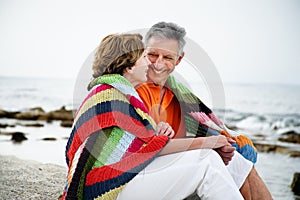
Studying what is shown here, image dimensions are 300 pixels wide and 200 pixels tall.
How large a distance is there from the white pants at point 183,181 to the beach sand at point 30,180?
1.17 m

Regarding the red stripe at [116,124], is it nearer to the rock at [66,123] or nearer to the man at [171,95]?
the man at [171,95]

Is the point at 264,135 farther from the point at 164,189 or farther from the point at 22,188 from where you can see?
the point at 164,189

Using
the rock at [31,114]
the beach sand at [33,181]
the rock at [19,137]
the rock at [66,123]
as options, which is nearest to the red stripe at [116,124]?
the beach sand at [33,181]

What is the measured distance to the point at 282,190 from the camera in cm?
464

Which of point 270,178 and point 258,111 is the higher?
point 270,178

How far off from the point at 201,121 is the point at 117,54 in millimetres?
779

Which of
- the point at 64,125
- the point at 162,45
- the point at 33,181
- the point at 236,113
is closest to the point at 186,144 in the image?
the point at 162,45

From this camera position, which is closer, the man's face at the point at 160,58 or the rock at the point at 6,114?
the man's face at the point at 160,58

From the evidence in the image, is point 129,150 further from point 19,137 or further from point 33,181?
point 19,137

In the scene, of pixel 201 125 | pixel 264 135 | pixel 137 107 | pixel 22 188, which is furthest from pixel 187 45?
pixel 264 135

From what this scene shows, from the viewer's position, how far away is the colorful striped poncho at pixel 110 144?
1666mm

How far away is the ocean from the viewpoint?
5.47 meters

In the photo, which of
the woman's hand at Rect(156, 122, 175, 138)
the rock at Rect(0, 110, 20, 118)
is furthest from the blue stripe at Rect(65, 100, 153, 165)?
the rock at Rect(0, 110, 20, 118)

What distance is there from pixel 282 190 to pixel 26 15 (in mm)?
11261
